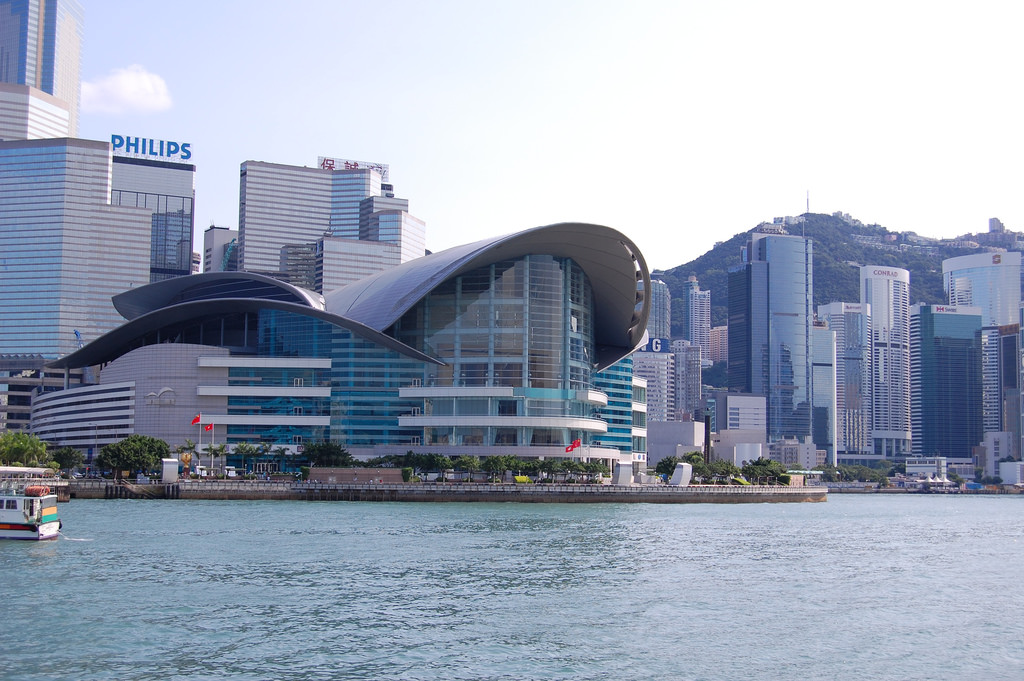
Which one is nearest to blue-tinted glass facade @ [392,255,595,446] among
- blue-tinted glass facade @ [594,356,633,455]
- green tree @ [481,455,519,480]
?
green tree @ [481,455,519,480]

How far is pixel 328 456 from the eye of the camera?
339ft

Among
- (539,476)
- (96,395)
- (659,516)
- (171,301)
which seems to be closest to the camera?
(659,516)

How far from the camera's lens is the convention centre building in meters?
108

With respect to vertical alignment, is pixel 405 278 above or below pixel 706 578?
above

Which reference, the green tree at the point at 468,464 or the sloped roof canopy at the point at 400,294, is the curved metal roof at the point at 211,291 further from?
the green tree at the point at 468,464

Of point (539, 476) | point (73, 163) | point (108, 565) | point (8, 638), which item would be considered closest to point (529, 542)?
point (108, 565)

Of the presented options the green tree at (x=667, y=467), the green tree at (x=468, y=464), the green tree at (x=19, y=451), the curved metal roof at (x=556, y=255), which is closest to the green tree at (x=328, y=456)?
the green tree at (x=468, y=464)

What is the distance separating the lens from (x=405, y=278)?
11344 centimetres

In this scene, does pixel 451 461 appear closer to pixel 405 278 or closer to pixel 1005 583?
pixel 405 278

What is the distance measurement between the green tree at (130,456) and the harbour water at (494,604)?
35.6m

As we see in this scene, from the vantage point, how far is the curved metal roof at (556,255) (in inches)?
4186

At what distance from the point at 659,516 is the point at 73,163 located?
15015 cm

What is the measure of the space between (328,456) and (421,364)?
13248 mm

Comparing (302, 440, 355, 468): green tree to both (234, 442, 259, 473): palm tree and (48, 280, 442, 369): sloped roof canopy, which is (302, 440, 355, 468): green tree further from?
(48, 280, 442, 369): sloped roof canopy
